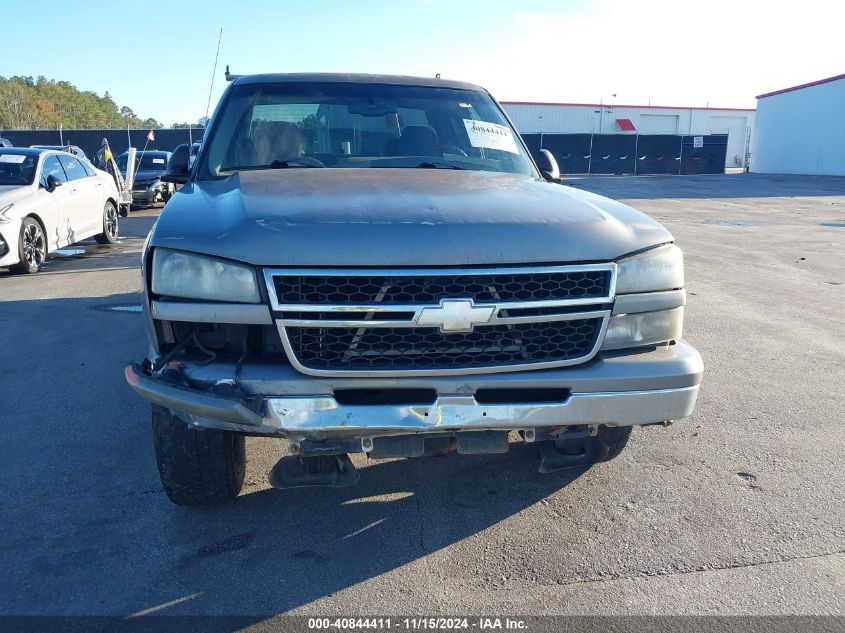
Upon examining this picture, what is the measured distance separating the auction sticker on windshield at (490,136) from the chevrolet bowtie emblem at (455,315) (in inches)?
77.4

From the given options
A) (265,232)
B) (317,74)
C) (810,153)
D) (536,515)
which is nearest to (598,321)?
(536,515)

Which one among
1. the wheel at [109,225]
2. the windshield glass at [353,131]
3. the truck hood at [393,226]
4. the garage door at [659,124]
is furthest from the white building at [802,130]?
the truck hood at [393,226]

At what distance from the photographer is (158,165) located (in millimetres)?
19797

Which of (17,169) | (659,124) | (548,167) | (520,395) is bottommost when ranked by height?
(520,395)

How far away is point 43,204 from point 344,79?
7022 millimetres

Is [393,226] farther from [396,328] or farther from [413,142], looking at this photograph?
[413,142]

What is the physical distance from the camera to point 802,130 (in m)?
42.2

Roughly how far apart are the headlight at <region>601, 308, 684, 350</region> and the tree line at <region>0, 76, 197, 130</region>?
2898 inches

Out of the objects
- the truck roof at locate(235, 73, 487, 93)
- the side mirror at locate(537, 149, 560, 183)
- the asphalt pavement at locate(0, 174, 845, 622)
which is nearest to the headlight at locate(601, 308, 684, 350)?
the asphalt pavement at locate(0, 174, 845, 622)

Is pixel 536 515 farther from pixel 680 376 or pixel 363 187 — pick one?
pixel 363 187

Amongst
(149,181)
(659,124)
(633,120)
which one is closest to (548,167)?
(149,181)

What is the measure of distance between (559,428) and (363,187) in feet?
4.40

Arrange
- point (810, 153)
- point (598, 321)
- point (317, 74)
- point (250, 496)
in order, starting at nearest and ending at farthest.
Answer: point (598, 321) < point (250, 496) < point (317, 74) < point (810, 153)

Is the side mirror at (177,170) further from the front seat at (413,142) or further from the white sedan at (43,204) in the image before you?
the white sedan at (43,204)
